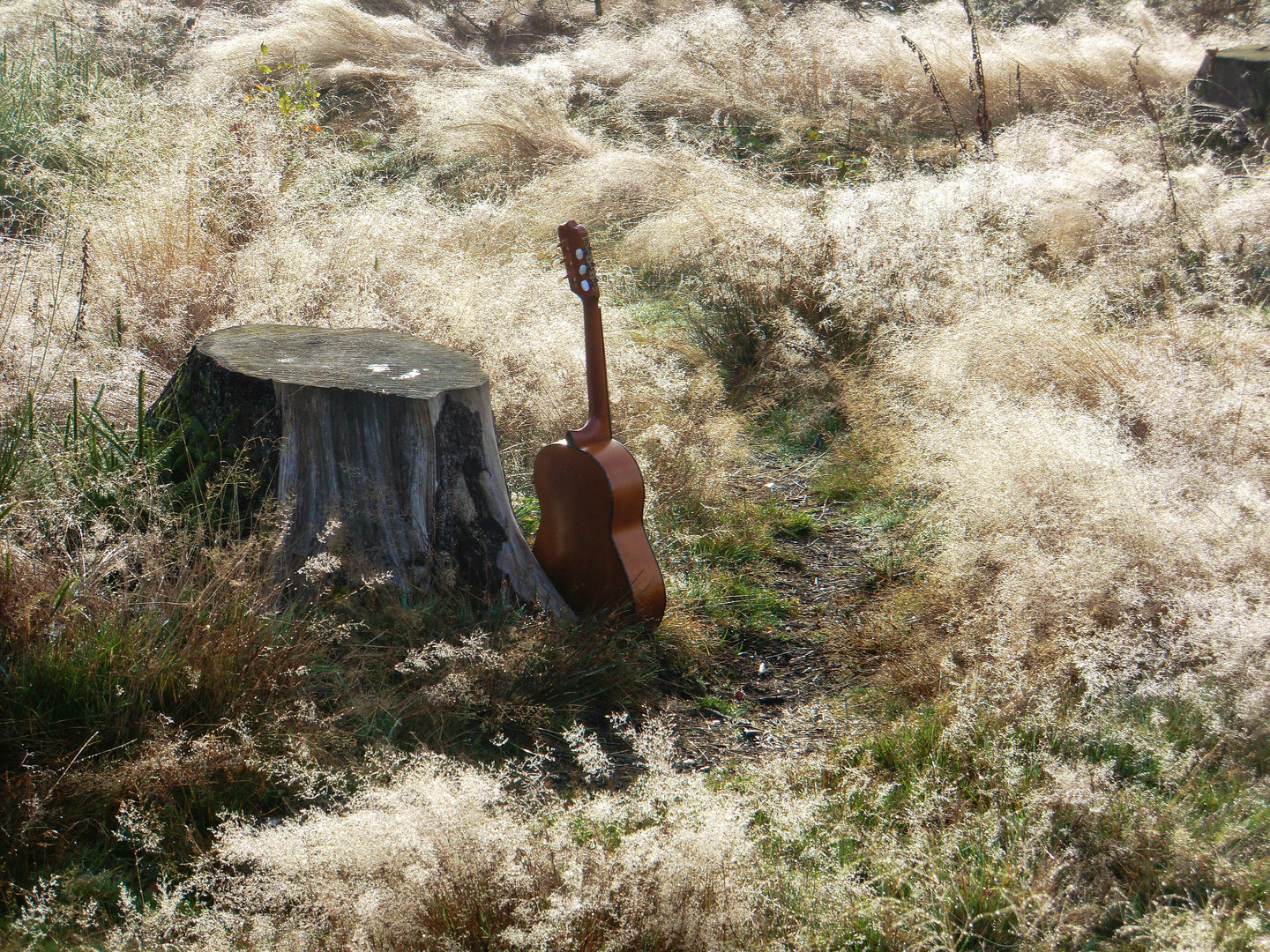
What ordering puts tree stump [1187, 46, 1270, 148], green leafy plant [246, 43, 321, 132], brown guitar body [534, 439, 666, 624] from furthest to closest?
tree stump [1187, 46, 1270, 148], green leafy plant [246, 43, 321, 132], brown guitar body [534, 439, 666, 624]

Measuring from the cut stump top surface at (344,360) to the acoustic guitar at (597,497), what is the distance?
12.4 inches

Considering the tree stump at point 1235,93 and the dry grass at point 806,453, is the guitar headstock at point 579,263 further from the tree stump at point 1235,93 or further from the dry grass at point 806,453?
the tree stump at point 1235,93

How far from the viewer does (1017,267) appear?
4422 mm

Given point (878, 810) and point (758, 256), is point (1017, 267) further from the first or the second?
point (878, 810)

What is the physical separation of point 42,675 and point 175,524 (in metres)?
0.56

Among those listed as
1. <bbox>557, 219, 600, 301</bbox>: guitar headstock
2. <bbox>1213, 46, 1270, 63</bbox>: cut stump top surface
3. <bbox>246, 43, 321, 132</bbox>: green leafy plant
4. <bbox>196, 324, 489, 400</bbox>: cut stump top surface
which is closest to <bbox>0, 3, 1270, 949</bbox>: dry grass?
<bbox>246, 43, 321, 132</bbox>: green leafy plant

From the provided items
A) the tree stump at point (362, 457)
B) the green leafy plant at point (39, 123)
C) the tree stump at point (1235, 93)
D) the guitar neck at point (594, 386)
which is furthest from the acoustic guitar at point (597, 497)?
the tree stump at point (1235, 93)

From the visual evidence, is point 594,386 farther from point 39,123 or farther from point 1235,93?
point 1235,93

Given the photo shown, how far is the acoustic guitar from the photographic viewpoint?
2.69 metres

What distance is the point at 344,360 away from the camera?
274 cm

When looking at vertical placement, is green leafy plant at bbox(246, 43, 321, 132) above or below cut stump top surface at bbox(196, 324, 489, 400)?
above

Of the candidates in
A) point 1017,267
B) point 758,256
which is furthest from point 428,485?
point 1017,267

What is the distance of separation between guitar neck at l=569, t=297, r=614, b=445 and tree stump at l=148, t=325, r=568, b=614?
0.89 ft

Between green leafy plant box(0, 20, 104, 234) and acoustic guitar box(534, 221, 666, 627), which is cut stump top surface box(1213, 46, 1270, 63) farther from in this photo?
green leafy plant box(0, 20, 104, 234)
